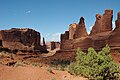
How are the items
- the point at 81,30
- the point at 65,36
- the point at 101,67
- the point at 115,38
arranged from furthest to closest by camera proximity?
the point at 65,36 < the point at 81,30 < the point at 115,38 < the point at 101,67

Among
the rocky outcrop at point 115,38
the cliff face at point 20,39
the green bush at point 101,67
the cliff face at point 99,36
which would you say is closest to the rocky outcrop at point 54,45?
the cliff face at point 20,39

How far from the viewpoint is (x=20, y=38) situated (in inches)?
3174

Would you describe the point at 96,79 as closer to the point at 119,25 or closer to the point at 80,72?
the point at 80,72

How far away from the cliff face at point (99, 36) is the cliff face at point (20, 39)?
844 inches

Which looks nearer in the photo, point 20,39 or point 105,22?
point 105,22

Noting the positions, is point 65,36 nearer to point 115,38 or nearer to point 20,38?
point 20,38

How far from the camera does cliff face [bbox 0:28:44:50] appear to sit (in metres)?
77.1

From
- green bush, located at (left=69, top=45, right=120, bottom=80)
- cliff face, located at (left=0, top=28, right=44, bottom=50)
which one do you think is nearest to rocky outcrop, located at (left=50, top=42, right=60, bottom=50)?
cliff face, located at (left=0, top=28, right=44, bottom=50)

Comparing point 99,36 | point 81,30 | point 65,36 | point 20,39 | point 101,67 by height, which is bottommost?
point 101,67

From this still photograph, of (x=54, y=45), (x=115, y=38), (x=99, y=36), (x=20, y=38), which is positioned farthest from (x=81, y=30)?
(x=54, y=45)

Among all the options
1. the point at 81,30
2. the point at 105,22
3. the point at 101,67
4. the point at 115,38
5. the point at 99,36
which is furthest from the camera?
the point at 81,30

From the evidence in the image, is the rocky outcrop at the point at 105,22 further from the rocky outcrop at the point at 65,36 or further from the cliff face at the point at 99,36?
the rocky outcrop at the point at 65,36

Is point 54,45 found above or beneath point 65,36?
beneath

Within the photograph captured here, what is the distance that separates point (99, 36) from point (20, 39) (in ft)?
131
